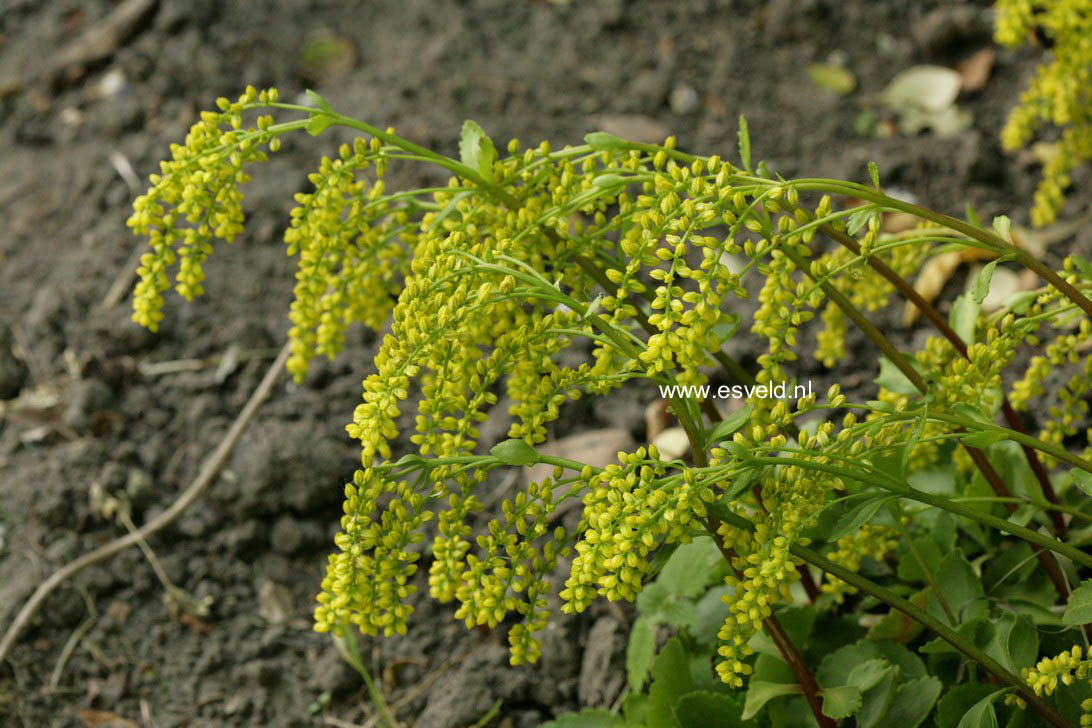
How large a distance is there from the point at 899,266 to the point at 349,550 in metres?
1.15

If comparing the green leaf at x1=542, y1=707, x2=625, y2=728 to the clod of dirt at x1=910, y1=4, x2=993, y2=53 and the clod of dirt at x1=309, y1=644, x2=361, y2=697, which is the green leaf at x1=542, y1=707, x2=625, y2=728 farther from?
the clod of dirt at x1=910, y1=4, x2=993, y2=53

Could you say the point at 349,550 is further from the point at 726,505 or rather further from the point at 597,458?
the point at 597,458

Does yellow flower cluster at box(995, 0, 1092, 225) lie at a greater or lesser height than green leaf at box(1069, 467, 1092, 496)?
greater

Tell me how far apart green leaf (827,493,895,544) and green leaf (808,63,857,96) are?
2.42 metres

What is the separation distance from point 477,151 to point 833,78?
2335mm

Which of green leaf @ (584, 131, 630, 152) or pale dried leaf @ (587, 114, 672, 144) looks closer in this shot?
green leaf @ (584, 131, 630, 152)

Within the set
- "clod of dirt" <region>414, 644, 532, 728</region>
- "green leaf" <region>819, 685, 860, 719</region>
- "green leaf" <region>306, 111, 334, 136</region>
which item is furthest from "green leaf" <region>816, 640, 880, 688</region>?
"green leaf" <region>306, 111, 334, 136</region>

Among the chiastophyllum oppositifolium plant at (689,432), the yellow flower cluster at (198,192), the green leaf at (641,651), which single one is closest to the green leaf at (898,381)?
the chiastophyllum oppositifolium plant at (689,432)

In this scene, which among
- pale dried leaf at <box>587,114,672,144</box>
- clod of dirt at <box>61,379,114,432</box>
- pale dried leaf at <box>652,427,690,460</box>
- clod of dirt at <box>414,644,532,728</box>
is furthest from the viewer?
pale dried leaf at <box>587,114,672,144</box>

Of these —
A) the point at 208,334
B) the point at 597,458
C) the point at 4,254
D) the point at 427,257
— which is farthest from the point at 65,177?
the point at 427,257

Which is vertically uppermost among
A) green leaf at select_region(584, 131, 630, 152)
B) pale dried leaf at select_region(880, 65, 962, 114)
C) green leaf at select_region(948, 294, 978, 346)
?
pale dried leaf at select_region(880, 65, 962, 114)

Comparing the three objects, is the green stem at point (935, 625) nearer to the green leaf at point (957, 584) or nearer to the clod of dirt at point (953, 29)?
the green leaf at point (957, 584)

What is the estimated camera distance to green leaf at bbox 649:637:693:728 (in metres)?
1.95

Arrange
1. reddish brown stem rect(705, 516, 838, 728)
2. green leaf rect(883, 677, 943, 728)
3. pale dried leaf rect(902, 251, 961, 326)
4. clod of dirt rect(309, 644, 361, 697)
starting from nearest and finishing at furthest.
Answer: reddish brown stem rect(705, 516, 838, 728)
green leaf rect(883, 677, 943, 728)
clod of dirt rect(309, 644, 361, 697)
pale dried leaf rect(902, 251, 961, 326)
